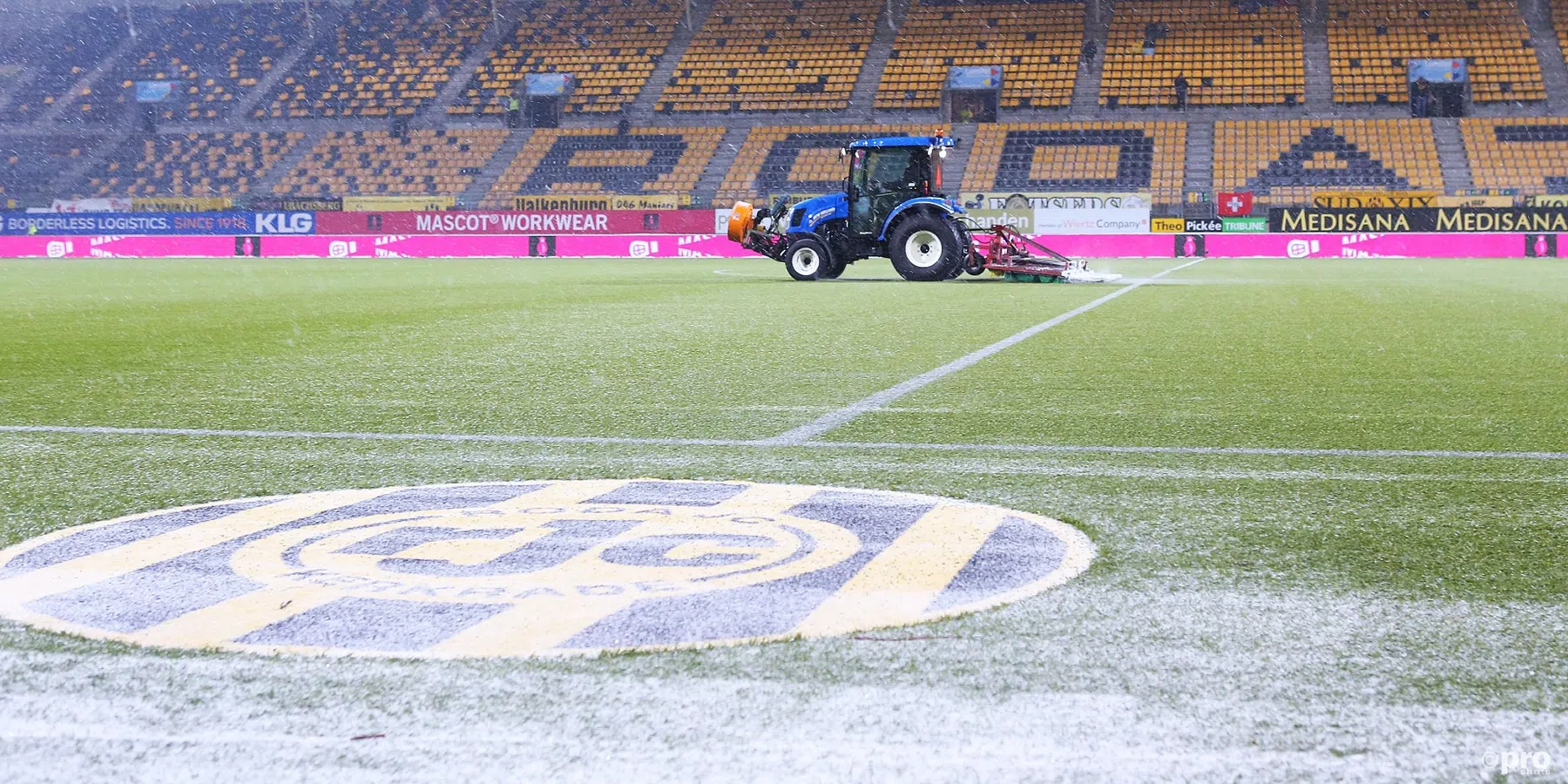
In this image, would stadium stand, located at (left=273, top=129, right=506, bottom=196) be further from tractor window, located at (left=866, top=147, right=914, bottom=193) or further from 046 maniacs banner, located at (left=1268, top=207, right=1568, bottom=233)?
tractor window, located at (left=866, top=147, right=914, bottom=193)

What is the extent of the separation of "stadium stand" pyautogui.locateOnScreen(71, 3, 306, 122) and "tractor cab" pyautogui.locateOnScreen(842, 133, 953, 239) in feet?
120

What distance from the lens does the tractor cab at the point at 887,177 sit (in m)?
19.7

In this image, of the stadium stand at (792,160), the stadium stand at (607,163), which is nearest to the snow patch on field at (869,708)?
the stadium stand at (792,160)

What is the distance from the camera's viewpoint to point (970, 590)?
2932 mm

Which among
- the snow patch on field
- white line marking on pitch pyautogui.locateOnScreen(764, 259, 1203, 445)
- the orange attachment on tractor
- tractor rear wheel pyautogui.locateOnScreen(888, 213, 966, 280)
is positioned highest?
the orange attachment on tractor

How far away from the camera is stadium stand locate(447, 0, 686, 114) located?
4822 cm

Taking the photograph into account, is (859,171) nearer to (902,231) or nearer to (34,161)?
(902,231)

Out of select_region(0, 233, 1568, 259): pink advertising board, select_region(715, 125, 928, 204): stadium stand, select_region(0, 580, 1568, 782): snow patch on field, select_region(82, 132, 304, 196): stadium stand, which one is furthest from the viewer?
select_region(82, 132, 304, 196): stadium stand

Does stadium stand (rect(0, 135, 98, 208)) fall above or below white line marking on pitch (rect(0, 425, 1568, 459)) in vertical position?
above

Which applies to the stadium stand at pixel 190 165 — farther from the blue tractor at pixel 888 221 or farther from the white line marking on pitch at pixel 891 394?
the white line marking on pitch at pixel 891 394

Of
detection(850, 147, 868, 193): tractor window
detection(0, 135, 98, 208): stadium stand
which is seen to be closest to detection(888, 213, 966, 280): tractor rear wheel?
detection(850, 147, 868, 193): tractor window

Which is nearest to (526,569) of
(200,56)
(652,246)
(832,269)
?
(832,269)

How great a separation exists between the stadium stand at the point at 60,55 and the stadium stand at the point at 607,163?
18.9 m

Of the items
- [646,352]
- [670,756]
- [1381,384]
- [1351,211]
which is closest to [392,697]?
[670,756]
